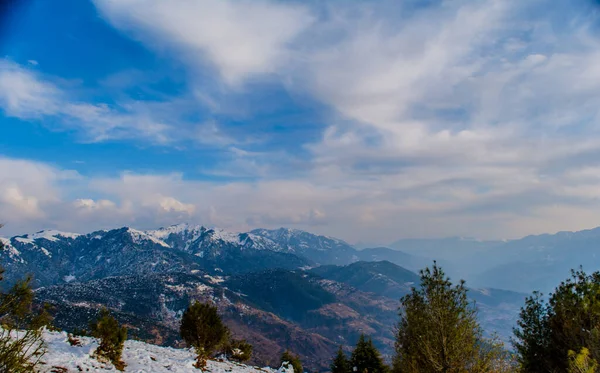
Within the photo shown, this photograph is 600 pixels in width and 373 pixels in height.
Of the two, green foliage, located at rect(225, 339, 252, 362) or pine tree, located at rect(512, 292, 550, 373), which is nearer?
pine tree, located at rect(512, 292, 550, 373)

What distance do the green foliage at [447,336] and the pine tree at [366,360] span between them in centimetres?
2689

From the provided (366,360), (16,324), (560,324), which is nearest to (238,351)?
(366,360)

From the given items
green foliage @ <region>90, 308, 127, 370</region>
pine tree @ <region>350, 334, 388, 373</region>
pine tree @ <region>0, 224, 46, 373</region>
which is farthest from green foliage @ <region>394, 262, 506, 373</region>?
pine tree @ <region>350, 334, 388, 373</region>

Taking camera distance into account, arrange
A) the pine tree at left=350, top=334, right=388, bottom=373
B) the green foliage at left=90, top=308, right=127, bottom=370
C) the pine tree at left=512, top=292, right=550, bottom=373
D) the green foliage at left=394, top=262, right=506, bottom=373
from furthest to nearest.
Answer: the pine tree at left=350, top=334, right=388, bottom=373, the pine tree at left=512, top=292, right=550, bottom=373, the green foliage at left=90, top=308, right=127, bottom=370, the green foliage at left=394, top=262, right=506, bottom=373

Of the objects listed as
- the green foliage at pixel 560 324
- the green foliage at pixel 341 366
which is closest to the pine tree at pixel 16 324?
the green foliage at pixel 560 324

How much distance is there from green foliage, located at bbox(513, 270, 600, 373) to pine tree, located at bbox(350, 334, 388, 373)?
733 inches

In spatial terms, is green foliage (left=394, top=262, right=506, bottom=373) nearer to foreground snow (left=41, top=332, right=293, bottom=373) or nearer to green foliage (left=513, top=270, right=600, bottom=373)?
green foliage (left=513, top=270, right=600, bottom=373)

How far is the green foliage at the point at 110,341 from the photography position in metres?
22.0

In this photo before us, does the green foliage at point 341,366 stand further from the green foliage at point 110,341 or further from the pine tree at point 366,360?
the green foliage at point 110,341

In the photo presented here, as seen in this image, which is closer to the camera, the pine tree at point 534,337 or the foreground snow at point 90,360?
the foreground snow at point 90,360

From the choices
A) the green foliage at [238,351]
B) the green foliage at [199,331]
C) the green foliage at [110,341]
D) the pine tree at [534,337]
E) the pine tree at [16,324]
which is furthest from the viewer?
the green foliage at [238,351]

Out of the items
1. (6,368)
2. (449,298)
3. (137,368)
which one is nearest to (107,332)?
(137,368)

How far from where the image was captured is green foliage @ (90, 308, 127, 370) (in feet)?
72.0

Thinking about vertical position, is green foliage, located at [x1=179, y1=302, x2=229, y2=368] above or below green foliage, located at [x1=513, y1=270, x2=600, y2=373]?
below
